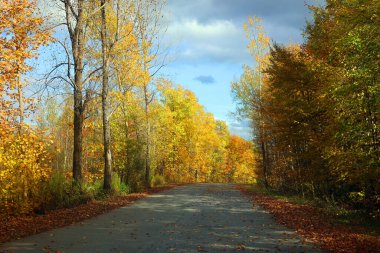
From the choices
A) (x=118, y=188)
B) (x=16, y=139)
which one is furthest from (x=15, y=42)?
(x=118, y=188)

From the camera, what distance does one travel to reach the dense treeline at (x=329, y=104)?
10.3 m

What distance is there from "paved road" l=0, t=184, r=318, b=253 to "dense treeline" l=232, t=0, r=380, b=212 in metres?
3.56

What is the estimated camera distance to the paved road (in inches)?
307

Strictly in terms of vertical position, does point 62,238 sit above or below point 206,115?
below

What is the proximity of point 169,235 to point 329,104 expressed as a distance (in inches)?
391

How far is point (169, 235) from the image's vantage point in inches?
368

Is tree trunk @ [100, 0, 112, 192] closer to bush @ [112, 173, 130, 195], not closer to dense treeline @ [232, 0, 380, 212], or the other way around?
bush @ [112, 173, 130, 195]

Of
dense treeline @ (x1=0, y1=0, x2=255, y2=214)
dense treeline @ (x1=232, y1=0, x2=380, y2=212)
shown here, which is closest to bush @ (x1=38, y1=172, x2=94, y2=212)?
dense treeline @ (x1=0, y1=0, x2=255, y2=214)

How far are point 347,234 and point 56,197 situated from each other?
11.6m

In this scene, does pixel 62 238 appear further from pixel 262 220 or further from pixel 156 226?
pixel 262 220

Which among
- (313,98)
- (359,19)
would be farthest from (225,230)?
(313,98)

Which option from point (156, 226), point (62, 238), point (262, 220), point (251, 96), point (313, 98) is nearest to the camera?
point (62, 238)

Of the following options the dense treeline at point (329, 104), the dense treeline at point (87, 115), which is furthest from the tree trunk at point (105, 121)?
the dense treeline at point (329, 104)

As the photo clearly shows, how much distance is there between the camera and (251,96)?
32.4m
